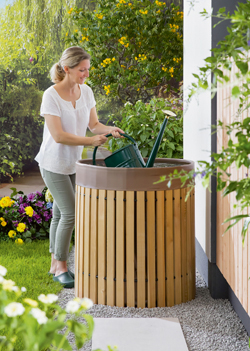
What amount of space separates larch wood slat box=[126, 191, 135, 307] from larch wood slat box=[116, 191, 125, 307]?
0.08 feet

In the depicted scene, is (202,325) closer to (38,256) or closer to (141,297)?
(141,297)

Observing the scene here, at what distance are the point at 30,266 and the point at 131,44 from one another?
3492 millimetres

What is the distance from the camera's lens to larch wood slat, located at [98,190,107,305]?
2.11 metres

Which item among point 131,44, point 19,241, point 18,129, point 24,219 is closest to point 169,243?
point 19,241

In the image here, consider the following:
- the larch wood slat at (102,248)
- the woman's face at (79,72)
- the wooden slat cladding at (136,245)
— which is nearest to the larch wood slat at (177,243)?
the wooden slat cladding at (136,245)

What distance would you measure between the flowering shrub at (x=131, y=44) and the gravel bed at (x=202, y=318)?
3552 mm

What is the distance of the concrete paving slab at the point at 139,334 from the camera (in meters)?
1.80

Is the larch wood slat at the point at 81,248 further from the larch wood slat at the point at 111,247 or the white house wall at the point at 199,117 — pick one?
the white house wall at the point at 199,117

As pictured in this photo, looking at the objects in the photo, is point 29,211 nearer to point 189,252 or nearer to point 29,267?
point 29,267

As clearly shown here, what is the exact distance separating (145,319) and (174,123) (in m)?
2.05

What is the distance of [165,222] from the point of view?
2.11 metres

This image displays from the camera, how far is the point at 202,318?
6.83 ft

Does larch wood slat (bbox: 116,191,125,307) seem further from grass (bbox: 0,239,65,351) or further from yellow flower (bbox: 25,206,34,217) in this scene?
yellow flower (bbox: 25,206,34,217)

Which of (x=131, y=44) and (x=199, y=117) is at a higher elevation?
(x=131, y=44)
